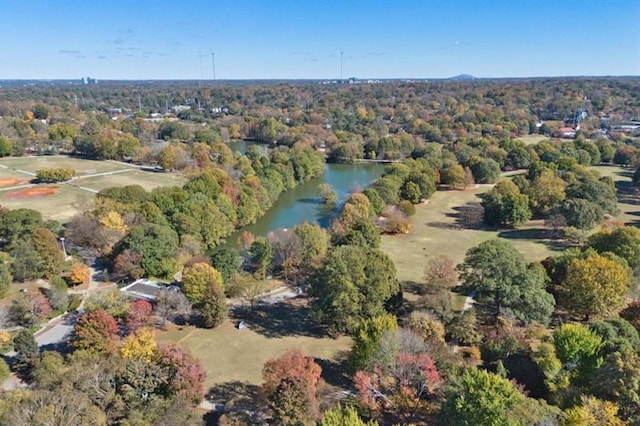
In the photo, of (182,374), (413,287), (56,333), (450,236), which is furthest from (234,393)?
(450,236)

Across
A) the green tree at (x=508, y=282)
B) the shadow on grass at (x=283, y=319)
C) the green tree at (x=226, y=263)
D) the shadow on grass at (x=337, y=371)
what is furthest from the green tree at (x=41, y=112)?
the green tree at (x=508, y=282)

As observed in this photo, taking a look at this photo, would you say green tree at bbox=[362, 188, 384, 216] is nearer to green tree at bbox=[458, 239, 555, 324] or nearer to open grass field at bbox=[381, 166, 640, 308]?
open grass field at bbox=[381, 166, 640, 308]

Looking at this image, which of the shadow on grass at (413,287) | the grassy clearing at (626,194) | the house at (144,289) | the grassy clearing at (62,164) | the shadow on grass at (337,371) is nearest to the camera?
the shadow on grass at (337,371)

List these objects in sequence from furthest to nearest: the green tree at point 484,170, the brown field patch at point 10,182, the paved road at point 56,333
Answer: the green tree at point 484,170 → the brown field patch at point 10,182 → the paved road at point 56,333

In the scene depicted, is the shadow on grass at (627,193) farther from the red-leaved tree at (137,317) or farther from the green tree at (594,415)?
the red-leaved tree at (137,317)

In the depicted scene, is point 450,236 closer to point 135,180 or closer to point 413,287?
point 413,287

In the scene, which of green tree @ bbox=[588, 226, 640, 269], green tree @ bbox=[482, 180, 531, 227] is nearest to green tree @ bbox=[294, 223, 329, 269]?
green tree @ bbox=[588, 226, 640, 269]
